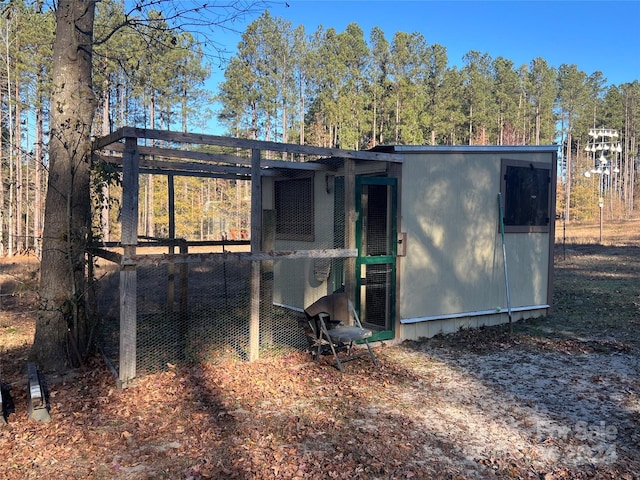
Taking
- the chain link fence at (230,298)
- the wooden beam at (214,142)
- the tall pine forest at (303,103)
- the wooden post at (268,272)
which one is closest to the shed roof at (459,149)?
the wooden beam at (214,142)

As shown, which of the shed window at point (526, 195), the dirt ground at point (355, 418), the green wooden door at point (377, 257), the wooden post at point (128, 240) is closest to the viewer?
the dirt ground at point (355, 418)

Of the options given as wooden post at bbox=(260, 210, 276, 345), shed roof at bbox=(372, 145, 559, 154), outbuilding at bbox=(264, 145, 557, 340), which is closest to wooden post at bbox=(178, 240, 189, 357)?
wooden post at bbox=(260, 210, 276, 345)

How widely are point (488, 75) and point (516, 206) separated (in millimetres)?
34587

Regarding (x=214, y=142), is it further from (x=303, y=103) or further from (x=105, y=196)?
(x=303, y=103)

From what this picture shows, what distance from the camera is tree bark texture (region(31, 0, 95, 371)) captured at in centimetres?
479

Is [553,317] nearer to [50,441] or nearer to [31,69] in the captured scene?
[50,441]

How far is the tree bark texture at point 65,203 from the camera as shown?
479 cm

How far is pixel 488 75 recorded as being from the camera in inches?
1496

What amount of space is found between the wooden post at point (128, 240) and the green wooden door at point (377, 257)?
2605mm

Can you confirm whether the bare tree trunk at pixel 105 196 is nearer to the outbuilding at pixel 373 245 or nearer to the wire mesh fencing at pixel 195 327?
the outbuilding at pixel 373 245

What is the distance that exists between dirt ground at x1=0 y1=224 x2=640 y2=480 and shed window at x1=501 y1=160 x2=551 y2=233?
1.88 m

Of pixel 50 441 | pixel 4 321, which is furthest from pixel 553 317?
pixel 4 321

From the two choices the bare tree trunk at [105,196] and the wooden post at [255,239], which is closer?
the wooden post at [255,239]

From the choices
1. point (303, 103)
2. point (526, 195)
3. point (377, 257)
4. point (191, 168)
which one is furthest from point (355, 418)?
point (303, 103)
